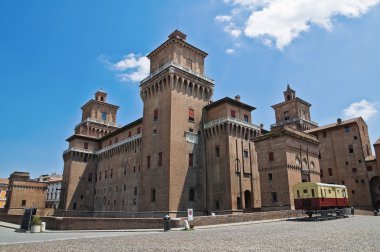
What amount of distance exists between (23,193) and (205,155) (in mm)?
46994

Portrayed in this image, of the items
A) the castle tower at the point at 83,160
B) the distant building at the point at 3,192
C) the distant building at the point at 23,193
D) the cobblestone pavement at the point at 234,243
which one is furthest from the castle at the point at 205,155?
the distant building at the point at 3,192

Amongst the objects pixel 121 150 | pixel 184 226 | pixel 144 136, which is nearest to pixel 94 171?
pixel 121 150

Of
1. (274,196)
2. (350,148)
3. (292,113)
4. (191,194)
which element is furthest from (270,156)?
(292,113)

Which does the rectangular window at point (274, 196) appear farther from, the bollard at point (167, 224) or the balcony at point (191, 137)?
the bollard at point (167, 224)

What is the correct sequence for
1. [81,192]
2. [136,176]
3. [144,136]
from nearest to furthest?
[144,136]
[136,176]
[81,192]

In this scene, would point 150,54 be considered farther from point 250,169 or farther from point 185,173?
point 250,169

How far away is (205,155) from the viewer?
43.4 m

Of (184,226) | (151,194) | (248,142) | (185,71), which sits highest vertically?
(185,71)

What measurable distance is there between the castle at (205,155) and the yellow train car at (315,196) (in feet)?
11.5

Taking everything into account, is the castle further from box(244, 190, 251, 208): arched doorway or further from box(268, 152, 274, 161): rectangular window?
box(268, 152, 274, 161): rectangular window

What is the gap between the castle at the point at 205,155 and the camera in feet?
123

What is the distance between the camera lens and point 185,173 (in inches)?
1576

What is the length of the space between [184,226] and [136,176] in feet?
88.9

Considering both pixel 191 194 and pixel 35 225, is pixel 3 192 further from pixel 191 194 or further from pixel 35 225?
pixel 35 225
